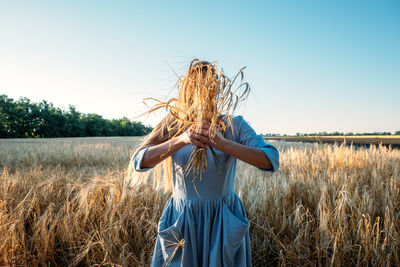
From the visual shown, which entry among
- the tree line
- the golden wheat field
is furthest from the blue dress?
the tree line

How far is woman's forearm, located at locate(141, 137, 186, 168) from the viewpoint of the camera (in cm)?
116

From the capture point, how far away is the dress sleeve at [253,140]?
1.16 metres

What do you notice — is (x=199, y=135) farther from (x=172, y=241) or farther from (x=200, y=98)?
(x=172, y=241)

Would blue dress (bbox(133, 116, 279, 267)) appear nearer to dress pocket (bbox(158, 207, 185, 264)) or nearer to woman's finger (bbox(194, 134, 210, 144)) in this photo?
dress pocket (bbox(158, 207, 185, 264))

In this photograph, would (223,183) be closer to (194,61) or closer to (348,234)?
(194,61)

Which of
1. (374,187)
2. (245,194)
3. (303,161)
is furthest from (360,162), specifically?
(245,194)

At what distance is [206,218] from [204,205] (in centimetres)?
8

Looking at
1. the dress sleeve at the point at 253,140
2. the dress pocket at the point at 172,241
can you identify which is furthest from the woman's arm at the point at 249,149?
the dress pocket at the point at 172,241

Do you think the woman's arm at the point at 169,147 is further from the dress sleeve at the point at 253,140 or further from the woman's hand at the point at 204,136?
the dress sleeve at the point at 253,140

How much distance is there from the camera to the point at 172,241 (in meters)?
1.27

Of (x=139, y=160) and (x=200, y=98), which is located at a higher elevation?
(x=200, y=98)

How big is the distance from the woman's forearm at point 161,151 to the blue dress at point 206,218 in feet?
0.14

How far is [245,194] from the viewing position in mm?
2766

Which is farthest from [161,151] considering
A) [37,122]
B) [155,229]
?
[37,122]
